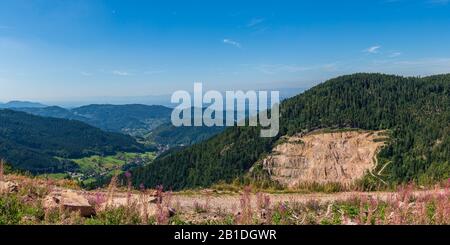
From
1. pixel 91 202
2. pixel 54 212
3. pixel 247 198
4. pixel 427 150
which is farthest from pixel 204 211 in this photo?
pixel 427 150

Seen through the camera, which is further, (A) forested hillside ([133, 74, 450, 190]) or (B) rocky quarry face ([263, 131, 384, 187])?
(B) rocky quarry face ([263, 131, 384, 187])

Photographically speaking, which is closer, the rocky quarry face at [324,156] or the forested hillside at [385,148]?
the forested hillside at [385,148]

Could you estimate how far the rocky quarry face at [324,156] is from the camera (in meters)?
152

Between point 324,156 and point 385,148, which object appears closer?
point 385,148

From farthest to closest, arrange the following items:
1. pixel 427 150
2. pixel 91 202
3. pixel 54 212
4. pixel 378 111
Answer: pixel 378 111, pixel 427 150, pixel 91 202, pixel 54 212

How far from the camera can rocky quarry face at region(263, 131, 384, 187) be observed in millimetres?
152125

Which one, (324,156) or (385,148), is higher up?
(385,148)

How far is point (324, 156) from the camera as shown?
16188 centimetres

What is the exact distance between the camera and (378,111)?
18800cm

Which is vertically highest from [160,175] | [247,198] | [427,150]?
[247,198]
